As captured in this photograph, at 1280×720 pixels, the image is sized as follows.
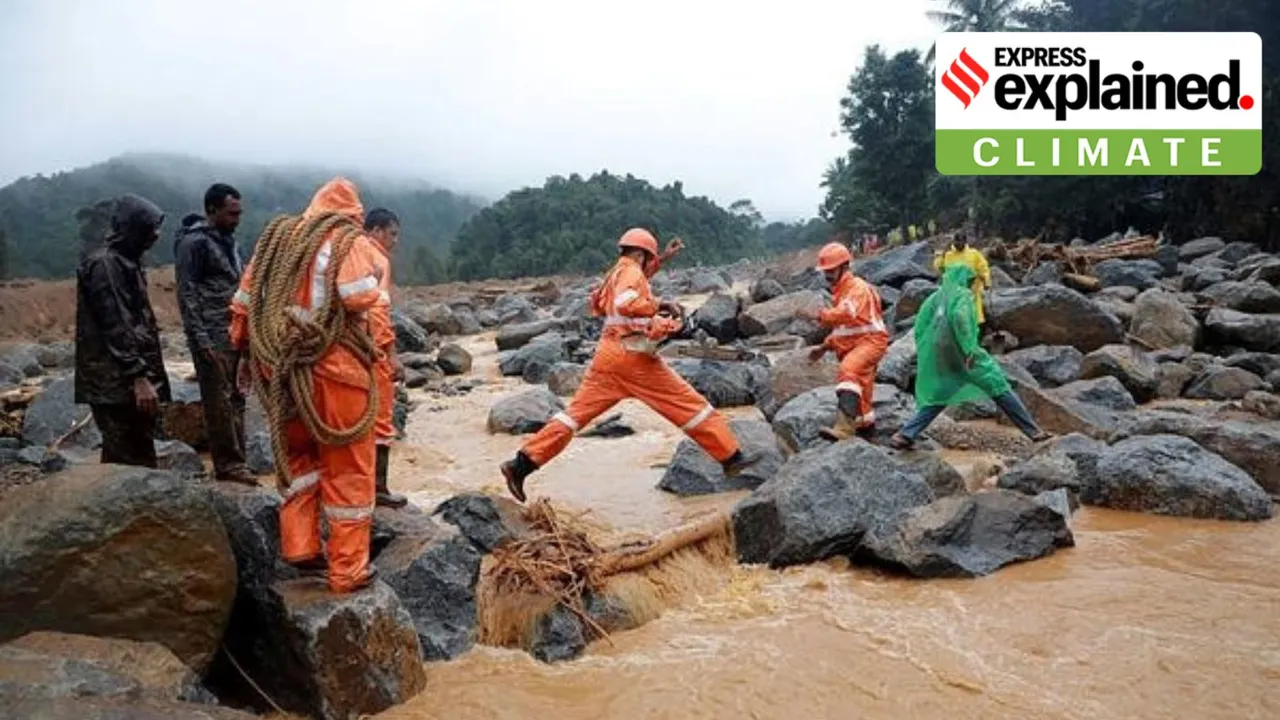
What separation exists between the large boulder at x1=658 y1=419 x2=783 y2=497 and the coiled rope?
122 inches

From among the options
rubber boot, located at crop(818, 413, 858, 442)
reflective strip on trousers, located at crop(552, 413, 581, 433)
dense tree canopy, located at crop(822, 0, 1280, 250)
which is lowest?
rubber boot, located at crop(818, 413, 858, 442)

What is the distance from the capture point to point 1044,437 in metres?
6.32

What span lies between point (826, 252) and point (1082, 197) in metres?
19.1

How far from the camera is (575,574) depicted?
13.4 feet

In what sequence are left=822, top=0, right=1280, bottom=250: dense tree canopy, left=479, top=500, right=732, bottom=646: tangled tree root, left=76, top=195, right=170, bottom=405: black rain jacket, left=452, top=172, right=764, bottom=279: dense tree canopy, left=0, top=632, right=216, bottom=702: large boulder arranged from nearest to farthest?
left=0, top=632, right=216, bottom=702: large boulder → left=479, top=500, right=732, bottom=646: tangled tree root → left=76, top=195, right=170, bottom=405: black rain jacket → left=822, top=0, right=1280, bottom=250: dense tree canopy → left=452, top=172, right=764, bottom=279: dense tree canopy

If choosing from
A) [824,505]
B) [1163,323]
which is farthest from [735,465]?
[1163,323]

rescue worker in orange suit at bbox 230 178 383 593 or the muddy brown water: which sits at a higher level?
rescue worker in orange suit at bbox 230 178 383 593

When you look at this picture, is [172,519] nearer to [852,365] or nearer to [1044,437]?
[852,365]

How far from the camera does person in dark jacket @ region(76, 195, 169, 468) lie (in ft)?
13.8

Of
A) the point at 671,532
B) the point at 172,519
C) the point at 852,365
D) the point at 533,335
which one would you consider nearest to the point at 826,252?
the point at 852,365

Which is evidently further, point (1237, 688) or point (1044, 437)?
point (1044, 437)

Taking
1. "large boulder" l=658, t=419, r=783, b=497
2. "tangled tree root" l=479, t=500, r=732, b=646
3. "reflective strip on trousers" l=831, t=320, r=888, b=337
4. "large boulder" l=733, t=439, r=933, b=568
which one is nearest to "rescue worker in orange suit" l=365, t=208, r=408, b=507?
"tangled tree root" l=479, t=500, r=732, b=646

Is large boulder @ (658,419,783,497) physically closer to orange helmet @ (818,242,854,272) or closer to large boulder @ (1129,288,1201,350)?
orange helmet @ (818,242,854,272)

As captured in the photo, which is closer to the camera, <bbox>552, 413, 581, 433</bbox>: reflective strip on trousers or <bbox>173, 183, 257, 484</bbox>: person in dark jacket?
<bbox>173, 183, 257, 484</bbox>: person in dark jacket
